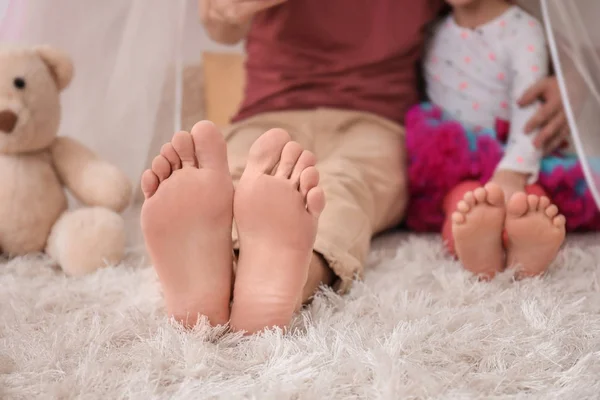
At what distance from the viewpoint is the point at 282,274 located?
0.62 meters

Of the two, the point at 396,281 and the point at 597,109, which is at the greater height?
the point at 597,109

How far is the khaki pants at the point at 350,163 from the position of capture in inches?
32.2

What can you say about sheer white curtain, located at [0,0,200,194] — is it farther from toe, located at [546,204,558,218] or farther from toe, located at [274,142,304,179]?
toe, located at [546,204,558,218]

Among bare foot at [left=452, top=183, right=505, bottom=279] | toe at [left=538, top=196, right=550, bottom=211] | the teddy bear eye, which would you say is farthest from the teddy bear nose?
toe at [left=538, top=196, right=550, bottom=211]

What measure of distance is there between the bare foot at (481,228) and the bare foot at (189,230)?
318 mm

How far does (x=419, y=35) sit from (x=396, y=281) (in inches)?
22.8

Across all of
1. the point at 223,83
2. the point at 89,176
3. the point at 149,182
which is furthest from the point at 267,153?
the point at 223,83

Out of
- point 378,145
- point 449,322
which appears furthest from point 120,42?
point 449,322

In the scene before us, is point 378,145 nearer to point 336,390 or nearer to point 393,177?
point 393,177

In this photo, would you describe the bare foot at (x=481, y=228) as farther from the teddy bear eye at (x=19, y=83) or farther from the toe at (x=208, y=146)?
the teddy bear eye at (x=19, y=83)

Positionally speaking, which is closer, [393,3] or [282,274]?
[282,274]

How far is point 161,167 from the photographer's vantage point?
2.08 feet

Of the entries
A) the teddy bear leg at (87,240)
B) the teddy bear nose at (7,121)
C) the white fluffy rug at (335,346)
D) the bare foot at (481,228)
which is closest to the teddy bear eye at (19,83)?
the teddy bear nose at (7,121)

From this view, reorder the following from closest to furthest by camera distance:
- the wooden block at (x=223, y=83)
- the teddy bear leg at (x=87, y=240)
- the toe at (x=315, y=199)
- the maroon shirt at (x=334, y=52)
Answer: the toe at (x=315, y=199), the teddy bear leg at (x=87, y=240), the maroon shirt at (x=334, y=52), the wooden block at (x=223, y=83)
